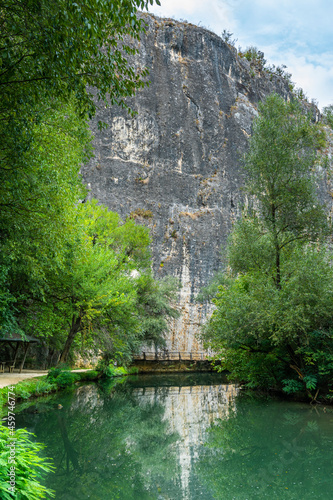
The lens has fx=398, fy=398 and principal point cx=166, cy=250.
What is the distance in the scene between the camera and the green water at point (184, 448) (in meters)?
6.36

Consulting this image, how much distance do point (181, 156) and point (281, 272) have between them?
110 feet

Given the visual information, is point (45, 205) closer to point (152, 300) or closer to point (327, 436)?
point (327, 436)

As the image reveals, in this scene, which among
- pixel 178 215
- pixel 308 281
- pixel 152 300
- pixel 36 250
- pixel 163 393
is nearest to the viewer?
pixel 36 250

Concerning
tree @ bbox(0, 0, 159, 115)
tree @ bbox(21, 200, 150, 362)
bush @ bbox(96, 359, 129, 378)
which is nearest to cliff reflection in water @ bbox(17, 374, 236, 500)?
tree @ bbox(21, 200, 150, 362)

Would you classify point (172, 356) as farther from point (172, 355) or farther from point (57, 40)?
point (57, 40)

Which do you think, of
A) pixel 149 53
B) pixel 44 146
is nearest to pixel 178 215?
pixel 149 53

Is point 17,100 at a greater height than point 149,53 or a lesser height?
lesser

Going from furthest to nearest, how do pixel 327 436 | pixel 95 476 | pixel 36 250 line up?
pixel 36 250 < pixel 327 436 < pixel 95 476

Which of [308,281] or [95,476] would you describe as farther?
[308,281]

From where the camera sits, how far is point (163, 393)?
1964 cm

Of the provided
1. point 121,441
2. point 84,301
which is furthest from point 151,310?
point 121,441

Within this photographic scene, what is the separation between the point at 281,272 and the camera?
16.2 m

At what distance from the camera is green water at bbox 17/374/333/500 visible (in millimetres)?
6357

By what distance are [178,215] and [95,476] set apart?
3951cm
